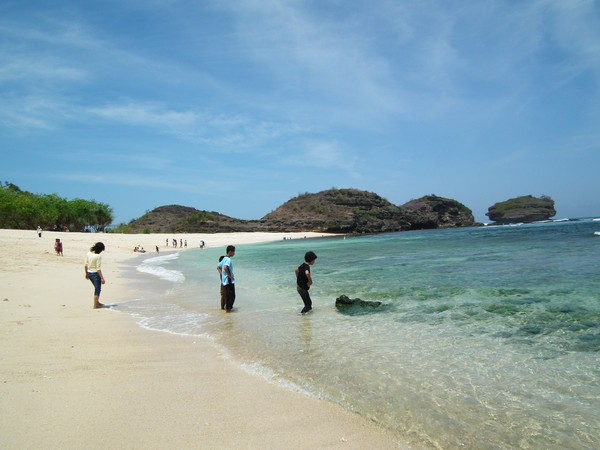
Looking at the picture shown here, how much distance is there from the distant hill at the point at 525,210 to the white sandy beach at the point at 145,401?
166m

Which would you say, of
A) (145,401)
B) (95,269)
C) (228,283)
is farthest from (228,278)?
(145,401)

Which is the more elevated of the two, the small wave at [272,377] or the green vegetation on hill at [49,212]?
the green vegetation on hill at [49,212]

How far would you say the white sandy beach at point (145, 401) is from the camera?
145 inches

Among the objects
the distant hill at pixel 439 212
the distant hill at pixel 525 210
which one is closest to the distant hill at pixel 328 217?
the distant hill at pixel 439 212

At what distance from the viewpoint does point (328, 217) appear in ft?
356

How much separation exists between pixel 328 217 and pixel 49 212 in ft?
218

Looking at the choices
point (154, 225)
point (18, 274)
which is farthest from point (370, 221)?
point (18, 274)

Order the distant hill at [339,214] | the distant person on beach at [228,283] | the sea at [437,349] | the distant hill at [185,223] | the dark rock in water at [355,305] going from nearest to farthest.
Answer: the sea at [437,349] → the dark rock in water at [355,305] → the distant person on beach at [228,283] → the distant hill at [185,223] → the distant hill at [339,214]

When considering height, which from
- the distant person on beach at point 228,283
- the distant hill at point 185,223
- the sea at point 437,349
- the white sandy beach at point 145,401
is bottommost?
the sea at point 437,349

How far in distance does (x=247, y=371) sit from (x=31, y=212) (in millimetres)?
72522

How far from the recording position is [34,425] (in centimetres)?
380

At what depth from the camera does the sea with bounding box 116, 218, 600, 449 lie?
14.0 feet

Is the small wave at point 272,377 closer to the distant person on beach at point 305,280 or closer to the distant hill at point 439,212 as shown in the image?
the distant person on beach at point 305,280

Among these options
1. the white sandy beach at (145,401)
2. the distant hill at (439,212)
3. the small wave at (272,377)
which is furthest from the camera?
the distant hill at (439,212)
